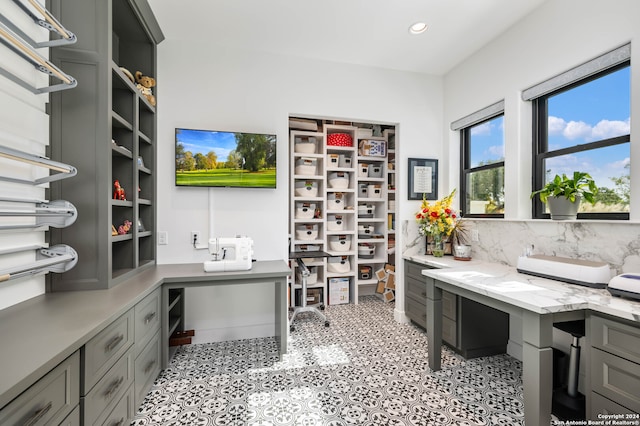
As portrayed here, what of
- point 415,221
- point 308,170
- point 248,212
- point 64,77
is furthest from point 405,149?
point 64,77

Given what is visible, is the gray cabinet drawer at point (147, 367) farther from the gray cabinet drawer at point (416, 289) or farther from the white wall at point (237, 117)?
the gray cabinet drawer at point (416, 289)

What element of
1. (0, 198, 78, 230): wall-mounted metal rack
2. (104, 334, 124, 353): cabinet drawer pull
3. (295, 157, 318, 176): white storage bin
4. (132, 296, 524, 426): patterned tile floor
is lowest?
(132, 296, 524, 426): patterned tile floor

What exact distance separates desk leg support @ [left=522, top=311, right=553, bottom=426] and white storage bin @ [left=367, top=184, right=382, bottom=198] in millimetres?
2880

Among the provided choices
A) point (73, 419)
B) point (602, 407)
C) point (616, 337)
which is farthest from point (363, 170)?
point (73, 419)

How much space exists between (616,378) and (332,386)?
5.06ft

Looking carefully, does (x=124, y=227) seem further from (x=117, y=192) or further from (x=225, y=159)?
(x=225, y=159)

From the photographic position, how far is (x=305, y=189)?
3.86m

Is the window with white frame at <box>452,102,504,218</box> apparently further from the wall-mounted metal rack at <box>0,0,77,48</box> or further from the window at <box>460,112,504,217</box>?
the wall-mounted metal rack at <box>0,0,77,48</box>

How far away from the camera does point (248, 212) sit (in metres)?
2.81

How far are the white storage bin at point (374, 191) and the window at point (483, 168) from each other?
122cm

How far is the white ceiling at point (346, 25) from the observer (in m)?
2.24

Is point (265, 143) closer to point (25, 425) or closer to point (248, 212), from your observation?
point (248, 212)

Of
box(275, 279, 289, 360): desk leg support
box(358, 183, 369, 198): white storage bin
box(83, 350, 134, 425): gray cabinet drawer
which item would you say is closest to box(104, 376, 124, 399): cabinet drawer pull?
box(83, 350, 134, 425): gray cabinet drawer

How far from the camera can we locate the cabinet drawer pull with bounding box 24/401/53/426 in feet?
2.72
